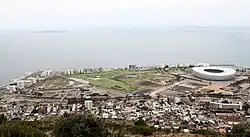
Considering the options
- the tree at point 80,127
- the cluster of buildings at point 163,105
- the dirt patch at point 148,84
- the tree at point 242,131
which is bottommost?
the cluster of buildings at point 163,105

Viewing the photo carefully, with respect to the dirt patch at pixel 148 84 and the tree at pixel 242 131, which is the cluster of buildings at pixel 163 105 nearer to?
the dirt patch at pixel 148 84

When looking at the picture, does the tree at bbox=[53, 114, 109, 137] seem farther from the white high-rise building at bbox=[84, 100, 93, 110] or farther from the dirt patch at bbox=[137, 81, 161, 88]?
the dirt patch at bbox=[137, 81, 161, 88]

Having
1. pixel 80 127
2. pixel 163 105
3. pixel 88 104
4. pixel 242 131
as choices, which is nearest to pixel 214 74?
pixel 163 105

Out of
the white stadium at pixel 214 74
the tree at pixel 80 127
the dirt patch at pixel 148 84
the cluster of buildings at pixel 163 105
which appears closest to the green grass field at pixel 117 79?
the dirt patch at pixel 148 84

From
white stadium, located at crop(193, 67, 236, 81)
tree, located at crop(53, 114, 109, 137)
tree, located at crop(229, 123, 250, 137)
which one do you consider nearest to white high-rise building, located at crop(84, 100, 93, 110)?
tree, located at crop(229, 123, 250, 137)

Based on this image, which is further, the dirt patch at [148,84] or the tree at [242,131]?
the dirt patch at [148,84]

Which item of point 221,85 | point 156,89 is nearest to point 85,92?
point 156,89
